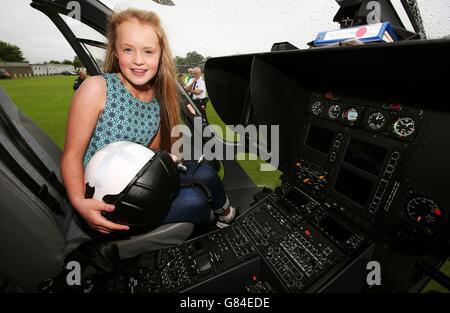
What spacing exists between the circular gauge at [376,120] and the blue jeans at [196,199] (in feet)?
2.79

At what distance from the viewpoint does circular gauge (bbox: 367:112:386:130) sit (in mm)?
1018

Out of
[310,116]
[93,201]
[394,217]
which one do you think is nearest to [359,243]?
[394,217]

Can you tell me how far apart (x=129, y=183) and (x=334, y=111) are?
1.06 meters

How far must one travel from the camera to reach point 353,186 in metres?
1.12

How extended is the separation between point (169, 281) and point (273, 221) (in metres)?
0.61

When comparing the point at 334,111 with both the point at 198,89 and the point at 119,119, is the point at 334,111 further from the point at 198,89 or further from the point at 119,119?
the point at 198,89

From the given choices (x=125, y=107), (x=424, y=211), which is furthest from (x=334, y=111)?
(x=125, y=107)

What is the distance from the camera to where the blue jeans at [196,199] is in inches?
44.2

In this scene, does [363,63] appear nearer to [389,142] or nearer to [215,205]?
[389,142]

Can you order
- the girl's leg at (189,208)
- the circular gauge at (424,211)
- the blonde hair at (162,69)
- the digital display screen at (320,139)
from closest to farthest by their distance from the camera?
1. the circular gauge at (424,211)
2. the blonde hair at (162,69)
3. the girl's leg at (189,208)
4. the digital display screen at (320,139)

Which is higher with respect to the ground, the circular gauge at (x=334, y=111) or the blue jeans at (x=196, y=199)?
the circular gauge at (x=334, y=111)

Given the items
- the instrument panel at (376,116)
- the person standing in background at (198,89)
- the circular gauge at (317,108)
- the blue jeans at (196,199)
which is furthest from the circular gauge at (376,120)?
the person standing in background at (198,89)

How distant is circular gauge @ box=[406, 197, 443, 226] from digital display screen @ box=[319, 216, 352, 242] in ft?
0.85

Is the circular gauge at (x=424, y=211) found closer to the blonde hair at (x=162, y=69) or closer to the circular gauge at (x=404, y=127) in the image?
the circular gauge at (x=404, y=127)
